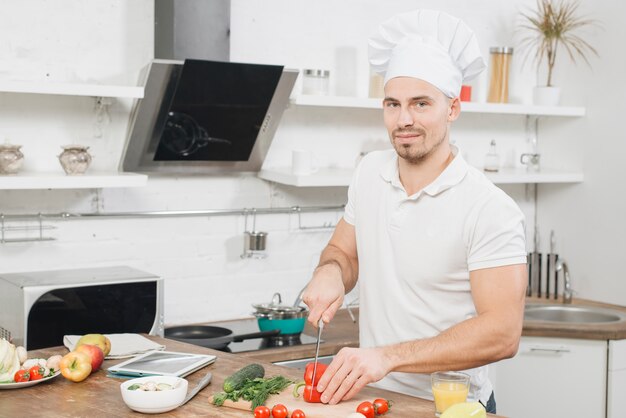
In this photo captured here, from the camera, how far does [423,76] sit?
7.90 feet

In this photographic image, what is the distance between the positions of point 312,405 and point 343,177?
1891mm

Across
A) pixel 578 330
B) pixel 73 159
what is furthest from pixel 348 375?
pixel 578 330

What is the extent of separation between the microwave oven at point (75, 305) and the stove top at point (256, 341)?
0.33 m

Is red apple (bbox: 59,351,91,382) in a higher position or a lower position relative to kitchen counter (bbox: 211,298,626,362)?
higher

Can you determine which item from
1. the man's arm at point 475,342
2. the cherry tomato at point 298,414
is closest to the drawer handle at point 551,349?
the man's arm at point 475,342

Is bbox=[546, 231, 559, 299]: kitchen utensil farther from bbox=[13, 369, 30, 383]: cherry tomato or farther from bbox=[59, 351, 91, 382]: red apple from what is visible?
bbox=[13, 369, 30, 383]: cherry tomato

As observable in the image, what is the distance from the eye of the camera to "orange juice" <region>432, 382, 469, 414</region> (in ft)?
6.46

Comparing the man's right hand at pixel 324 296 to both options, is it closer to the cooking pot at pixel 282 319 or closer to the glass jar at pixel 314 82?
the cooking pot at pixel 282 319

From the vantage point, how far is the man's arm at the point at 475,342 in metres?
2.11

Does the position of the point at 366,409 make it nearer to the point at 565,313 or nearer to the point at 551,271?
the point at 565,313

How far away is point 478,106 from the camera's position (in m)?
4.22

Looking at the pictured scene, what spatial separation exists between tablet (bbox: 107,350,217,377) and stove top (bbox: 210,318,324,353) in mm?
920

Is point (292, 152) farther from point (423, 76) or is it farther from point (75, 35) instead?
point (423, 76)

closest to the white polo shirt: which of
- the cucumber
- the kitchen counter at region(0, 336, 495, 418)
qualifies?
the kitchen counter at region(0, 336, 495, 418)
